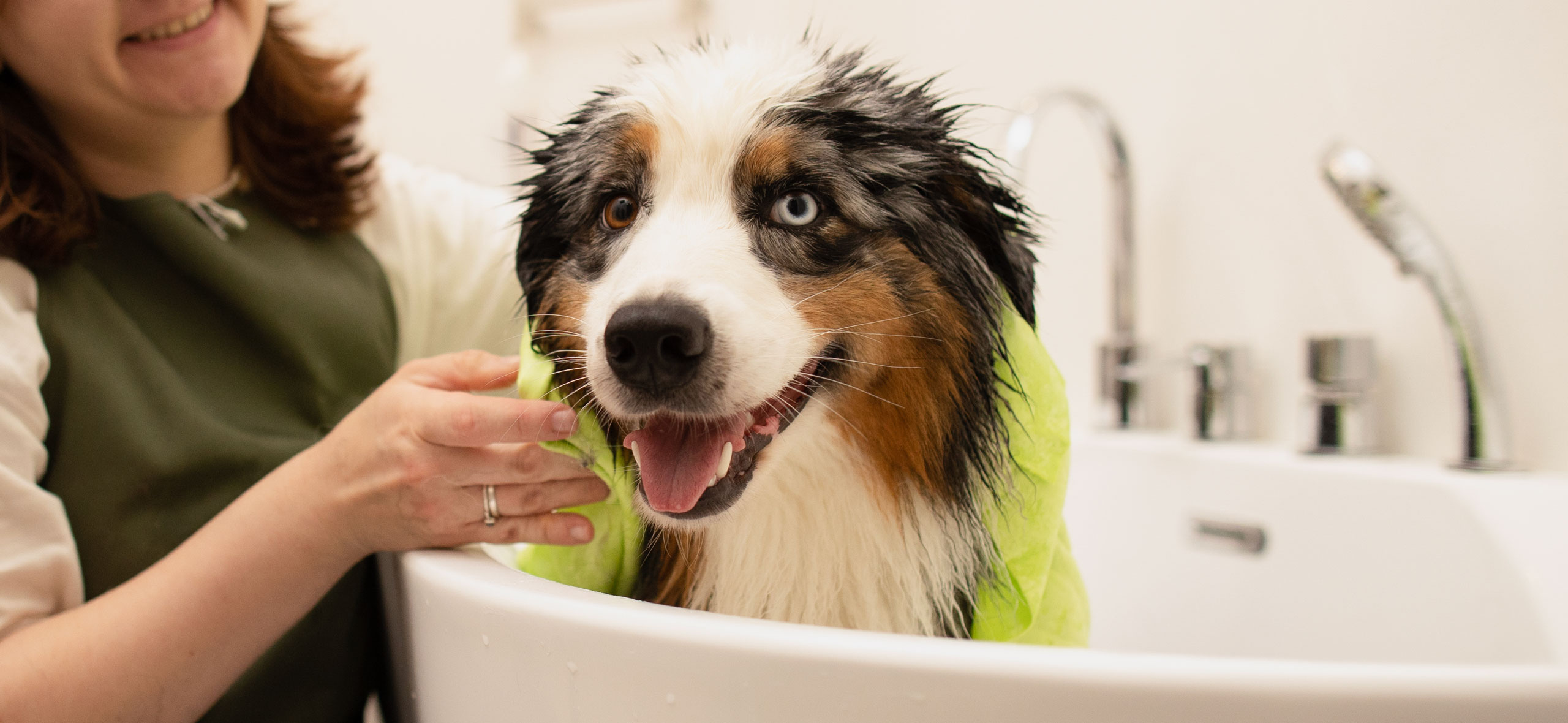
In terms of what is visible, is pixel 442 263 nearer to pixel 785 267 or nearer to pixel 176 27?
pixel 176 27

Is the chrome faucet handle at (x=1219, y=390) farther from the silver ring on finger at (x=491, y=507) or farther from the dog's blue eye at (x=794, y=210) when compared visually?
the silver ring on finger at (x=491, y=507)

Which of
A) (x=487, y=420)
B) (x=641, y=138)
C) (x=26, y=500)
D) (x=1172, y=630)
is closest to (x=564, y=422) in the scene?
(x=487, y=420)

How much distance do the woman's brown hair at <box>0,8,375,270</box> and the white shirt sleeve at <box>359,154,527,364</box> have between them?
6 cm

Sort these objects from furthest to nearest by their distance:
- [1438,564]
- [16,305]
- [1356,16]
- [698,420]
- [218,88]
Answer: [1356,16] → [1438,564] → [218,88] → [16,305] → [698,420]

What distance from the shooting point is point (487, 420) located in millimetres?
815

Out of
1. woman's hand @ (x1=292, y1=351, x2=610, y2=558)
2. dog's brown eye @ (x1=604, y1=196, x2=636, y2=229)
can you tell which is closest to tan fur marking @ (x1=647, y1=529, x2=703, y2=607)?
woman's hand @ (x1=292, y1=351, x2=610, y2=558)

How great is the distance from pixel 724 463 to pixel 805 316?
160mm

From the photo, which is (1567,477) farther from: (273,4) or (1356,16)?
(273,4)

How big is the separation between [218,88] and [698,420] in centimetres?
76

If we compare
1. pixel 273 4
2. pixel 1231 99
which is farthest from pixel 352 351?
pixel 1231 99

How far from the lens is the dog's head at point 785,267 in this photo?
86 cm

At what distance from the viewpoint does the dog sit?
35.0 inches

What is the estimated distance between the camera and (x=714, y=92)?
94cm

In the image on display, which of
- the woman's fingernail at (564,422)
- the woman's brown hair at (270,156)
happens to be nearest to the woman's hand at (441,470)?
the woman's fingernail at (564,422)
